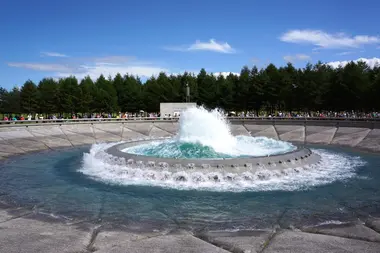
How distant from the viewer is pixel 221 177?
55.8 ft

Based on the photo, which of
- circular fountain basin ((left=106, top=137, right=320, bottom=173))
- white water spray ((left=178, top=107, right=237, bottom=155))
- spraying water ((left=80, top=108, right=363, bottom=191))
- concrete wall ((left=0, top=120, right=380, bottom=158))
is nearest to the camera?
spraying water ((left=80, top=108, right=363, bottom=191))

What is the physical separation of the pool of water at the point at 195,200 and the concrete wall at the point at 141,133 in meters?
13.5

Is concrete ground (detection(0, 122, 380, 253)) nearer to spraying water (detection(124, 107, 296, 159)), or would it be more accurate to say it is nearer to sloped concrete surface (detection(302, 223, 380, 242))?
sloped concrete surface (detection(302, 223, 380, 242))

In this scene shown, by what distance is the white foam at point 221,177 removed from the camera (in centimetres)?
1606

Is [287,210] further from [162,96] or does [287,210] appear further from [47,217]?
[162,96]

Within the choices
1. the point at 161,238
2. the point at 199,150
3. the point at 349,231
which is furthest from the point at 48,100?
the point at 349,231

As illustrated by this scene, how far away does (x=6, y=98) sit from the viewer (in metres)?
92.3

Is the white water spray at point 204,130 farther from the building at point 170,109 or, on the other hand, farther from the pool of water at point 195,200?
the building at point 170,109

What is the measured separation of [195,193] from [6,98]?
308 ft

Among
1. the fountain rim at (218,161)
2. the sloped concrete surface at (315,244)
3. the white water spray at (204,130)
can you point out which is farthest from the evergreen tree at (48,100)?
the sloped concrete surface at (315,244)

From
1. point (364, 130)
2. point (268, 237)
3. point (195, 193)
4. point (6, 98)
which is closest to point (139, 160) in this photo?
point (195, 193)

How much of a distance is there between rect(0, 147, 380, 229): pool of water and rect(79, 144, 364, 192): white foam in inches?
8.0

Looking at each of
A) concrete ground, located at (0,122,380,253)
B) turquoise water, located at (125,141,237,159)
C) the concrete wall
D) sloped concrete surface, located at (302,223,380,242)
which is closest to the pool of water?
sloped concrete surface, located at (302,223,380,242)

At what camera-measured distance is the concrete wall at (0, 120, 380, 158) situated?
31938mm
